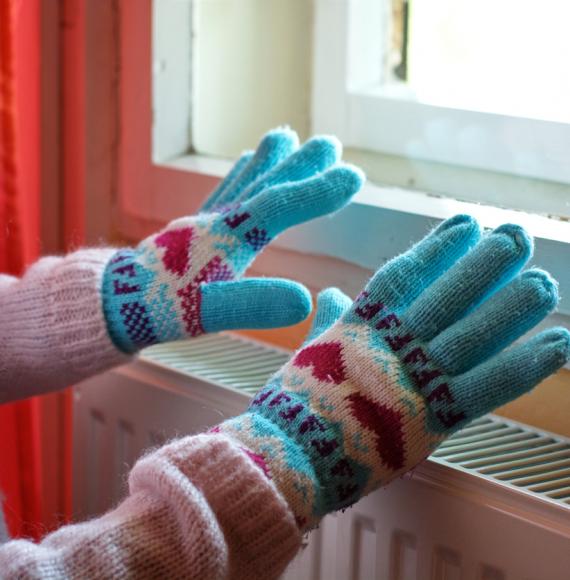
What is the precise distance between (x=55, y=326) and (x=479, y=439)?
0.34 metres

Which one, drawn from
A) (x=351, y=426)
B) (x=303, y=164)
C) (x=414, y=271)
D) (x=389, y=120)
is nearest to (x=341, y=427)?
(x=351, y=426)

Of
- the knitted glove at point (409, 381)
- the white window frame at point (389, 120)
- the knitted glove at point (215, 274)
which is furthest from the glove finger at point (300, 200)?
the white window frame at point (389, 120)

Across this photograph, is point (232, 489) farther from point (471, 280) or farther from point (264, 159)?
point (264, 159)

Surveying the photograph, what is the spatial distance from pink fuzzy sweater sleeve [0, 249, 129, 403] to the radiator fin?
14 cm

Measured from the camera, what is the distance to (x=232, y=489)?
1.97ft

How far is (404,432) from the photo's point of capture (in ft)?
2.04

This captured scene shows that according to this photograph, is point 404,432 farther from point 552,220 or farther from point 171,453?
point 552,220

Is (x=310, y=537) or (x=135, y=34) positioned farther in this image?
(x=135, y=34)

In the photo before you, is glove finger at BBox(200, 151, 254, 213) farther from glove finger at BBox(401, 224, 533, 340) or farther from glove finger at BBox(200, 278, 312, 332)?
glove finger at BBox(401, 224, 533, 340)

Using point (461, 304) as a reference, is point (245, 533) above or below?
below

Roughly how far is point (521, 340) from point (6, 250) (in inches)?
19.8

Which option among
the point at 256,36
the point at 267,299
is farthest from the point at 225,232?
the point at 256,36

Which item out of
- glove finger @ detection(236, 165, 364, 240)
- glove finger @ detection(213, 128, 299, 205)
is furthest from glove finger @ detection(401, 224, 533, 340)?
glove finger @ detection(213, 128, 299, 205)

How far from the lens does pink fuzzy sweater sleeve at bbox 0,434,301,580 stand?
59 cm
